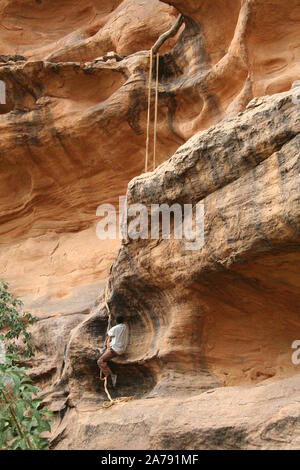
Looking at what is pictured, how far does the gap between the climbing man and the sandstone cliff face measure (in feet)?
0.49

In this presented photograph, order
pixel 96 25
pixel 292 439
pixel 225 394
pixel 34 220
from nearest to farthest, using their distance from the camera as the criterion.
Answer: pixel 292 439
pixel 225 394
pixel 34 220
pixel 96 25

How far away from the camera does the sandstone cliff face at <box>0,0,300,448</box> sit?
6094 mm

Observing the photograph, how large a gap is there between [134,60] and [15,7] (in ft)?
14.9

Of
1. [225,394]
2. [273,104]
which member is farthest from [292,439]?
[273,104]

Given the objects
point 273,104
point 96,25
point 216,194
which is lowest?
point 216,194

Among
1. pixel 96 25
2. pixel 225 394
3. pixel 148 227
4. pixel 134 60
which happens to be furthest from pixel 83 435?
pixel 96 25

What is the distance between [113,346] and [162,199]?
5.58 ft

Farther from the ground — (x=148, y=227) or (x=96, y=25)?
(x=96, y=25)

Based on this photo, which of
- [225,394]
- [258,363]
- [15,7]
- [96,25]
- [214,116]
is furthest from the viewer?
[15,7]

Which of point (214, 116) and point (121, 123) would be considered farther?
point (121, 123)

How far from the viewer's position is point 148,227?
7156 millimetres

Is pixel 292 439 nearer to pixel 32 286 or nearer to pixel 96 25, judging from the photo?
pixel 32 286

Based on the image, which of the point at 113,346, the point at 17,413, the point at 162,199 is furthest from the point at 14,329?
the point at 162,199

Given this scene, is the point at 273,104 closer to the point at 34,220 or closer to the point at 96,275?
the point at 96,275
